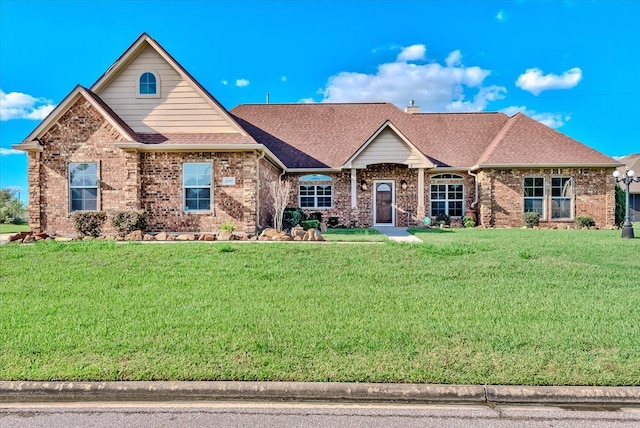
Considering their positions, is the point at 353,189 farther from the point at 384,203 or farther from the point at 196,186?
the point at 196,186

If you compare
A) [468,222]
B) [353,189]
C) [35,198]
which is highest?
[353,189]

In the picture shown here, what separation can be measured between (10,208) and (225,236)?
22465 millimetres

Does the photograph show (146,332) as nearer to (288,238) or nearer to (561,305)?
(561,305)

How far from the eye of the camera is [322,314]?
615 centimetres

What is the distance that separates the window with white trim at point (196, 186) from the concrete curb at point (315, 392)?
10.7 metres

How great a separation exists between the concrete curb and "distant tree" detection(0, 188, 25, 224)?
2779 cm

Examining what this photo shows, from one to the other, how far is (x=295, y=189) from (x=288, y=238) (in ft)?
29.0

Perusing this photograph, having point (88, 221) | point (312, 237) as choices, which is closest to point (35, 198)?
point (88, 221)

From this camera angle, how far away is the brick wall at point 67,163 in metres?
14.4

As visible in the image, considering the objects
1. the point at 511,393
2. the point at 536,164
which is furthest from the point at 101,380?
the point at 536,164

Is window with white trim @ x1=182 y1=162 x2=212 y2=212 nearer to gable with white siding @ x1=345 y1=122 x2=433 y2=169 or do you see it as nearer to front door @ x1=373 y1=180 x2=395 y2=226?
gable with white siding @ x1=345 y1=122 x2=433 y2=169

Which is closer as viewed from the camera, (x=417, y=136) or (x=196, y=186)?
(x=196, y=186)

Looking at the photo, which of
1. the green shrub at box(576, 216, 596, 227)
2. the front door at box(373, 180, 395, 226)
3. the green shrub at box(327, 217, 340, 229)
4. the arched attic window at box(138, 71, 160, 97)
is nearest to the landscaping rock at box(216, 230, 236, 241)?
the arched attic window at box(138, 71, 160, 97)

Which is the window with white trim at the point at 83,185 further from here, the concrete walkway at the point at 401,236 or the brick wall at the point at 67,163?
the concrete walkway at the point at 401,236
